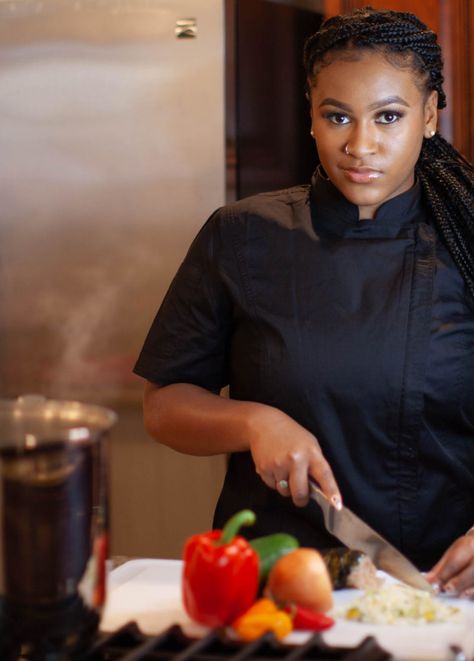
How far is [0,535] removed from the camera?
0.96 metres

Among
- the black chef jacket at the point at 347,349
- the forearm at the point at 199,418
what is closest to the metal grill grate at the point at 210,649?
the forearm at the point at 199,418

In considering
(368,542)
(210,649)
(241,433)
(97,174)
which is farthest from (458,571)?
(97,174)

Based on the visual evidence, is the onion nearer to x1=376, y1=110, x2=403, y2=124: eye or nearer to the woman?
Result: the woman

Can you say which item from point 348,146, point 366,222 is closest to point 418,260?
point 366,222

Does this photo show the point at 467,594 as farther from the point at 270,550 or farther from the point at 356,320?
the point at 356,320

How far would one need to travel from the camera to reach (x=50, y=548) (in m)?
0.96

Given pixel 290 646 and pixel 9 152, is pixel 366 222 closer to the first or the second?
pixel 290 646

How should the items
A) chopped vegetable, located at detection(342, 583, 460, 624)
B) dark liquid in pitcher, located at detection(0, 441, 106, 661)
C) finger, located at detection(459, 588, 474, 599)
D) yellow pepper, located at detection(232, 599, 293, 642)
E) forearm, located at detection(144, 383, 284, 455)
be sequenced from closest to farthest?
dark liquid in pitcher, located at detection(0, 441, 106, 661) → yellow pepper, located at detection(232, 599, 293, 642) → chopped vegetable, located at detection(342, 583, 460, 624) → finger, located at detection(459, 588, 474, 599) → forearm, located at detection(144, 383, 284, 455)

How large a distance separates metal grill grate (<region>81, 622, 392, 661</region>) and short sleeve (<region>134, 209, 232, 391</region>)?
0.65 meters

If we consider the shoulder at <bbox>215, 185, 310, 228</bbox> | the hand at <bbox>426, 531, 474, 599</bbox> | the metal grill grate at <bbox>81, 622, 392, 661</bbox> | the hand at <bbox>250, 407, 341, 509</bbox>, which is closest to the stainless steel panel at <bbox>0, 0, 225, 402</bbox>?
the shoulder at <bbox>215, 185, 310, 228</bbox>

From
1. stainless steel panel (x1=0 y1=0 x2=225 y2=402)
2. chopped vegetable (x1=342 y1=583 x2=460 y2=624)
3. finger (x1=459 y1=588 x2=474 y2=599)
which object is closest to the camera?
chopped vegetable (x1=342 y1=583 x2=460 y2=624)

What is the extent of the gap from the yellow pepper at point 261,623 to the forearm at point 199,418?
37cm

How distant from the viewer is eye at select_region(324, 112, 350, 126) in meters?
1.55

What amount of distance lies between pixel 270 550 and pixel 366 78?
0.65 m
